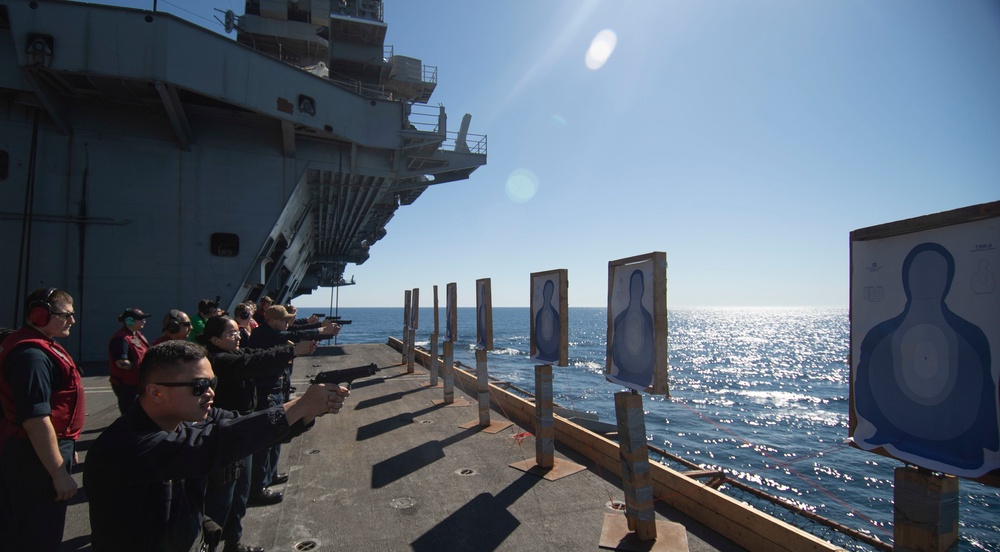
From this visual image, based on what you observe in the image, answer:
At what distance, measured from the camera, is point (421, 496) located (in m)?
6.19

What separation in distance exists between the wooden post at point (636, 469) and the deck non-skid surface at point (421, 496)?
0.50 metres

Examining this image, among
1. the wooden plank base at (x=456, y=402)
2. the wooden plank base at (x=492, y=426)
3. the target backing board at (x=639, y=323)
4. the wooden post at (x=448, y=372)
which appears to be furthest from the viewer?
the wooden plank base at (x=456, y=402)

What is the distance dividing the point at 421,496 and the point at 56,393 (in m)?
4.08

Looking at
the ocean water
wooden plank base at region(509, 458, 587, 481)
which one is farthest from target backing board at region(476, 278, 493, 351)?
wooden plank base at region(509, 458, 587, 481)

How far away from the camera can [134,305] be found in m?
15.2

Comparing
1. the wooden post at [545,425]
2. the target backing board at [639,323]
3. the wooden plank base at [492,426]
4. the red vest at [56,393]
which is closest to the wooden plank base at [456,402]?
the wooden plank base at [492,426]

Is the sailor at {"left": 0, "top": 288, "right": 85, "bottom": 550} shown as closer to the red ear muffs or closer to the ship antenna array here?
the red ear muffs

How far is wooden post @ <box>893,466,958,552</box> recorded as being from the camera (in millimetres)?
2900

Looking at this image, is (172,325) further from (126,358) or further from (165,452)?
(165,452)

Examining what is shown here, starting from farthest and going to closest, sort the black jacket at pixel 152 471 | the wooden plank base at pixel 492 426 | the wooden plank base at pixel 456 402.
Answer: the wooden plank base at pixel 456 402 → the wooden plank base at pixel 492 426 → the black jacket at pixel 152 471

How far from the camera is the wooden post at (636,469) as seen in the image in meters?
4.97

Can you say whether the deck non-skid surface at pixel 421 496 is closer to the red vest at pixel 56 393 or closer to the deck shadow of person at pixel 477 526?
the deck shadow of person at pixel 477 526

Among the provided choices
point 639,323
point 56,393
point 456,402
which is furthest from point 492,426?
point 56,393

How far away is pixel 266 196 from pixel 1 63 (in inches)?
293
